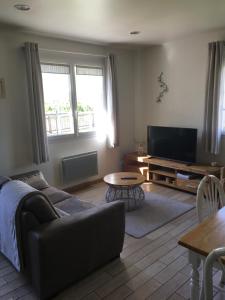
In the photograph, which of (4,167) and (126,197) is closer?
(4,167)

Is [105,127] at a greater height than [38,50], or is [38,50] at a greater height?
[38,50]

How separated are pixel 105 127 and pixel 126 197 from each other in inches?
60.2

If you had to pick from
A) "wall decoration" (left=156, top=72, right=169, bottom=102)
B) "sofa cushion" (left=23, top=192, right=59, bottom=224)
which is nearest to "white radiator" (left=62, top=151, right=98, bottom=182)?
"wall decoration" (left=156, top=72, right=169, bottom=102)

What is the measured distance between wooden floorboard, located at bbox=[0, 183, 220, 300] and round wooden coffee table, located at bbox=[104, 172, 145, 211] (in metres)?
0.77

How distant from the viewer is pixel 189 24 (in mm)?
3539

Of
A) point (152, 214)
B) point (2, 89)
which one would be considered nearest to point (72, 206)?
point (152, 214)

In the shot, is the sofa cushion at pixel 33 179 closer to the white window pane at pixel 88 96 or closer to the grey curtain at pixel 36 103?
the grey curtain at pixel 36 103

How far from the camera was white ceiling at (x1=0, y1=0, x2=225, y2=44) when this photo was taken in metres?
2.65

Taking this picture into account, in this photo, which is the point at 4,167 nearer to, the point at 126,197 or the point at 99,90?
the point at 126,197

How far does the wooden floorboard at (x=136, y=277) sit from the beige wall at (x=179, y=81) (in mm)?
2215

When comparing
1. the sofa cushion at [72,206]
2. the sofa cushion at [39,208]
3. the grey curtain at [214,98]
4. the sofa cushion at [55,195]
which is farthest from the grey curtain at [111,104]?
the sofa cushion at [39,208]

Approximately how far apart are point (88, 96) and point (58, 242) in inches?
126

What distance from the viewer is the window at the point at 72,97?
4.09m

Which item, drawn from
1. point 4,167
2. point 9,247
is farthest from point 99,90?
point 9,247
